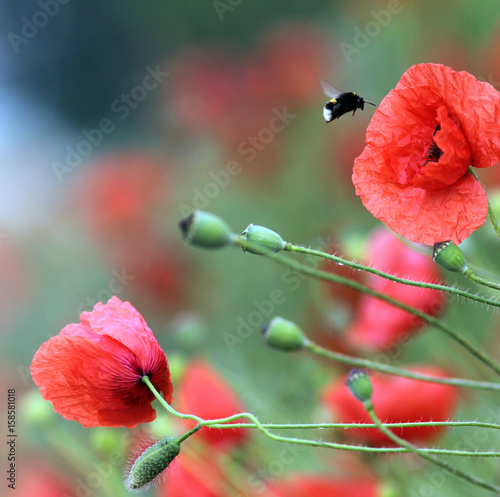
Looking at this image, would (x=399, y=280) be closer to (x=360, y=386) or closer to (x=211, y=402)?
(x=360, y=386)

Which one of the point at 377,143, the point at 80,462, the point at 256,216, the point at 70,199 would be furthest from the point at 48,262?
the point at 377,143

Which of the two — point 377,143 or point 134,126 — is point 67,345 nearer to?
point 377,143

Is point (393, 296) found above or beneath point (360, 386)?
beneath

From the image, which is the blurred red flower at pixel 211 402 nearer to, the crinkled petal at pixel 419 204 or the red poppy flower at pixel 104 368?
the red poppy flower at pixel 104 368
